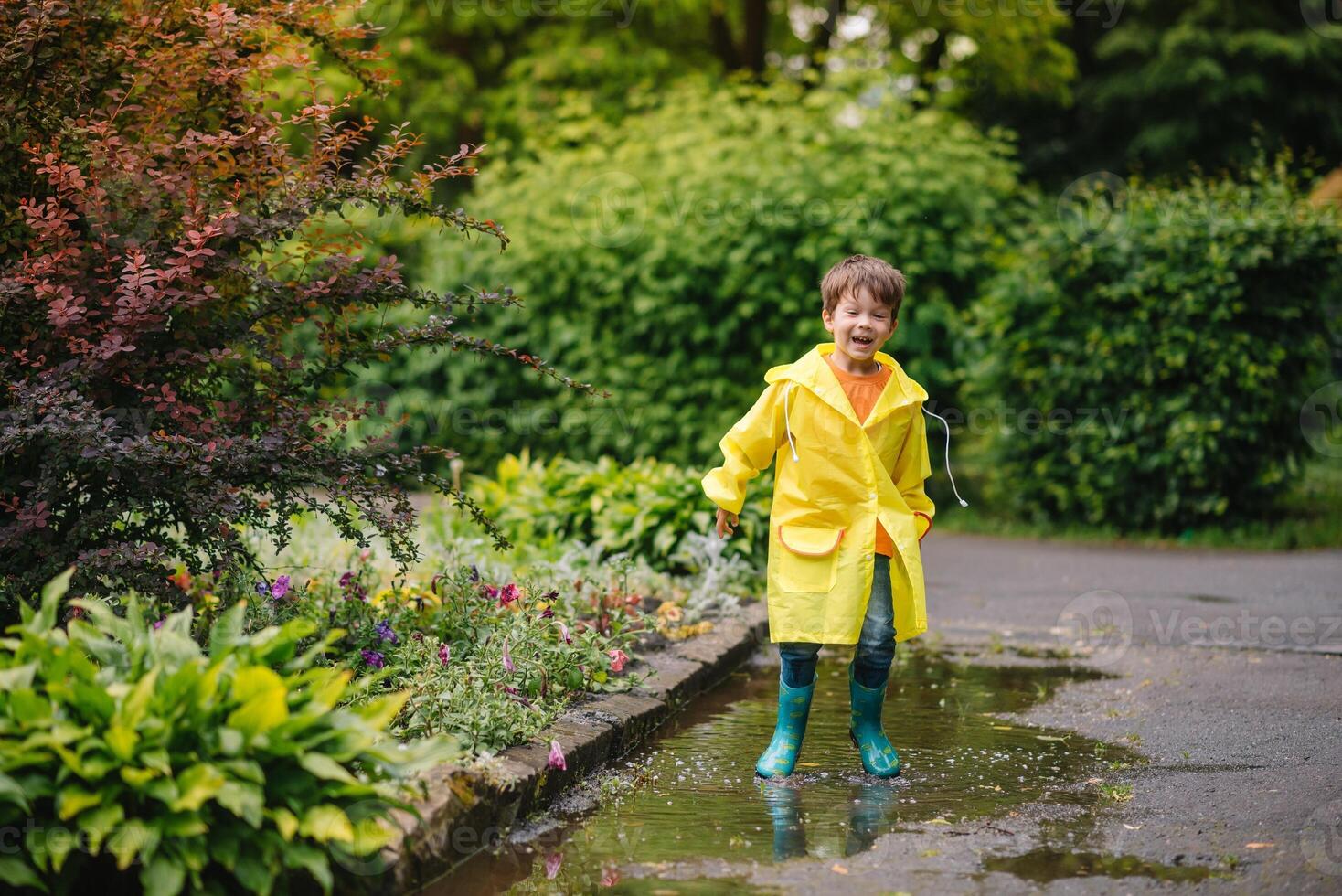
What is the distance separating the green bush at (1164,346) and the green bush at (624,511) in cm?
312

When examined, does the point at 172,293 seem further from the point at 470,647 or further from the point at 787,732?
the point at 787,732

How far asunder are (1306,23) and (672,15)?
32.5ft

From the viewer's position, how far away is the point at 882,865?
331cm

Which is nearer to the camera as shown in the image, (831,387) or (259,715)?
(259,715)

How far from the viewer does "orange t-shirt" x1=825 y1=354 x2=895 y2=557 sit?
413 centimetres

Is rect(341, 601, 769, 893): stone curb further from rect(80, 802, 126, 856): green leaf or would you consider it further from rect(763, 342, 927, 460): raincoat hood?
rect(763, 342, 927, 460): raincoat hood

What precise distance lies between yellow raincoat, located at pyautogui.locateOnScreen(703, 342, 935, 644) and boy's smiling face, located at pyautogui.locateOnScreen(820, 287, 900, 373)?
0.11 m

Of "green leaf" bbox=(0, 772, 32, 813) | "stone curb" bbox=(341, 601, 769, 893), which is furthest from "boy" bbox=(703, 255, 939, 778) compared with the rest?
"green leaf" bbox=(0, 772, 32, 813)

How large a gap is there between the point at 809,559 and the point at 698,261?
21.2 ft

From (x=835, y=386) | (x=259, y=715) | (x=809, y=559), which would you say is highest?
(x=835, y=386)

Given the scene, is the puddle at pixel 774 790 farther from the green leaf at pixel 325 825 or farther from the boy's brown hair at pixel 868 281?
the boy's brown hair at pixel 868 281

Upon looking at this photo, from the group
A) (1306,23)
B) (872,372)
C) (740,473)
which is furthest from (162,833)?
(1306,23)

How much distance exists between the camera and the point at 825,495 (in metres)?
4.13

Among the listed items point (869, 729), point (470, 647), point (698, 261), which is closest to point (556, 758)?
point (470, 647)
